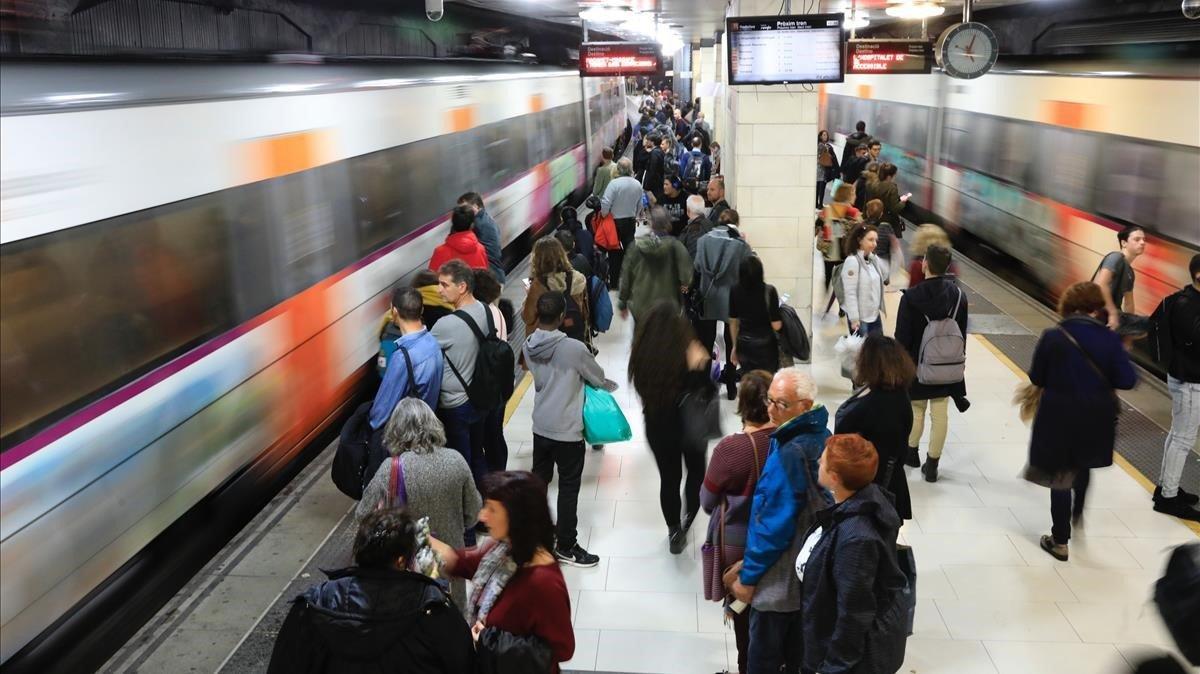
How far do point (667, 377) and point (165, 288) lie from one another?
8.59 feet

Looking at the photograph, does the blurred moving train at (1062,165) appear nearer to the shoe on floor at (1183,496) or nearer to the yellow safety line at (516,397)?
the shoe on floor at (1183,496)

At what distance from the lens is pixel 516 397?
872cm

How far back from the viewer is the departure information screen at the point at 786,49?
9.11 meters

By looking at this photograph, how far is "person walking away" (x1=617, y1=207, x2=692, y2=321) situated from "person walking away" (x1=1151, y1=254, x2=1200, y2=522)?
314cm

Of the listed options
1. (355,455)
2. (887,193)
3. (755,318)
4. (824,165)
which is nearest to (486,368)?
(355,455)

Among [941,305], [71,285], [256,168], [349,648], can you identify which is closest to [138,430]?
[71,285]

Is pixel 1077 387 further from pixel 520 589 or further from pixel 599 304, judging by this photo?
pixel 599 304

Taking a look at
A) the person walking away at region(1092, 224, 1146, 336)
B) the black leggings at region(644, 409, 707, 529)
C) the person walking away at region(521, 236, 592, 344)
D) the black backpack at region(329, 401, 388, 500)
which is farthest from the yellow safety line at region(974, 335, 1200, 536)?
the black backpack at region(329, 401, 388, 500)

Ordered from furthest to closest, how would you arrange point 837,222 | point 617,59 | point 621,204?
point 617,59 → point 621,204 → point 837,222

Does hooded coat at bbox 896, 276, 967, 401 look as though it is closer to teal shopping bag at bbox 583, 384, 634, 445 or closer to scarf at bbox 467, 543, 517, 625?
teal shopping bag at bbox 583, 384, 634, 445

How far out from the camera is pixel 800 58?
9.17 meters

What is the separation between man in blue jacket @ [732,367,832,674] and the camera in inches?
154

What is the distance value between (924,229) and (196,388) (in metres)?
5.25

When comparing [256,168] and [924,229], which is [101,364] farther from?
[924,229]
